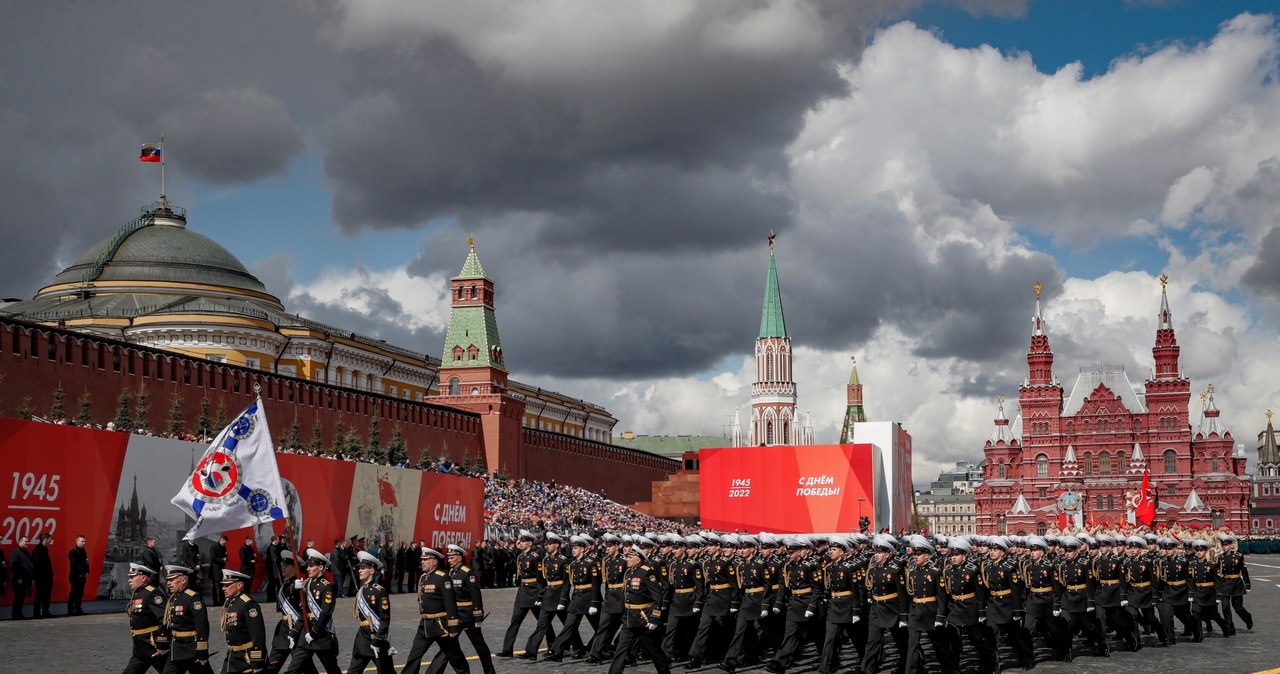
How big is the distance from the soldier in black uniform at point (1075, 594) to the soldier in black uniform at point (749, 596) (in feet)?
12.6

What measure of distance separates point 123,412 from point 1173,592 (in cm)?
2491

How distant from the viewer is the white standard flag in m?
12.5

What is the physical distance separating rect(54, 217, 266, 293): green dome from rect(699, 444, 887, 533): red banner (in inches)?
1068

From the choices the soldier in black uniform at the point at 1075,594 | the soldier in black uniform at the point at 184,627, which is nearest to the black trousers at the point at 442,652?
the soldier in black uniform at the point at 184,627

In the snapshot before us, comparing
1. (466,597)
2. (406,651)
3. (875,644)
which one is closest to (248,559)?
(406,651)

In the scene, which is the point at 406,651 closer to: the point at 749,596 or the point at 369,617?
the point at 749,596

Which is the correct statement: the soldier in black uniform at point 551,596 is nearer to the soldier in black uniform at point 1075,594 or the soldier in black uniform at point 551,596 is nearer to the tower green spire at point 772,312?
the soldier in black uniform at point 1075,594

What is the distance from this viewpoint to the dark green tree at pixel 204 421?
38447 mm

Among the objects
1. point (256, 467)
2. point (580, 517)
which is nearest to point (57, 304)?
point (580, 517)

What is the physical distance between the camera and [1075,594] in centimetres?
1764

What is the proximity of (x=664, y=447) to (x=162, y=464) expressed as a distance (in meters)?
134

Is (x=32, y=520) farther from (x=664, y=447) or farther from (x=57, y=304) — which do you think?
(x=664, y=447)

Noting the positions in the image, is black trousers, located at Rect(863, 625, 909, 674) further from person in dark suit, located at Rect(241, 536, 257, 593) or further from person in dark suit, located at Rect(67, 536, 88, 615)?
person in dark suit, located at Rect(67, 536, 88, 615)

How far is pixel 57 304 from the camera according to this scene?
208ft
